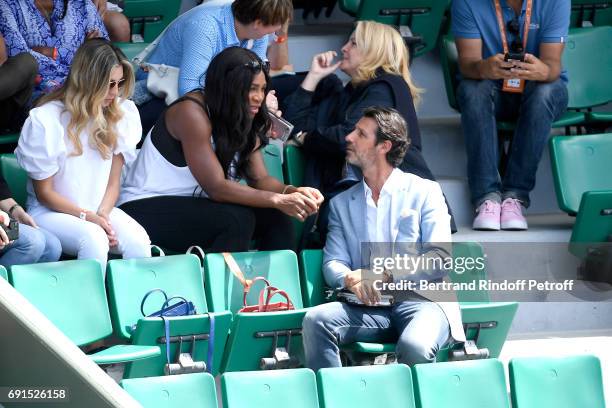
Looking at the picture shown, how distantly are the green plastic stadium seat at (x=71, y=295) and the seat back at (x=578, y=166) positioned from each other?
7.24 ft

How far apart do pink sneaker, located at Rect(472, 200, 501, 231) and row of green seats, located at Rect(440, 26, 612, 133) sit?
721 mm

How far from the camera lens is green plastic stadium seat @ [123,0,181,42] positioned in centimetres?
688

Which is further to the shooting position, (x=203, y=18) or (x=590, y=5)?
(x=590, y=5)

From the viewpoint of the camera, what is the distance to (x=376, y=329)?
4879 mm

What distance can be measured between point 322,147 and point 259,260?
0.72 metres

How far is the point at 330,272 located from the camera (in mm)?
5035

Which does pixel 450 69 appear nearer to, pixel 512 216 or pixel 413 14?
pixel 413 14

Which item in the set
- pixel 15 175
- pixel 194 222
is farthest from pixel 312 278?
pixel 15 175

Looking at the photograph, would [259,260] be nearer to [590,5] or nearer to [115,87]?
[115,87]

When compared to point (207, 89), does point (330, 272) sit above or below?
below

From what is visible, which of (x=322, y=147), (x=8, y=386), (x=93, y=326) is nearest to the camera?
(x=8, y=386)

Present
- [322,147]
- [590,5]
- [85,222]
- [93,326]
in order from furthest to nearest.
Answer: [590,5] < [322,147] < [85,222] < [93,326]

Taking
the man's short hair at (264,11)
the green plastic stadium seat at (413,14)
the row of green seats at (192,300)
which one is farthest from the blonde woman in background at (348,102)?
the green plastic stadium seat at (413,14)

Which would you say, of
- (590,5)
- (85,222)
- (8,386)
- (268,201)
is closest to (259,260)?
(268,201)
